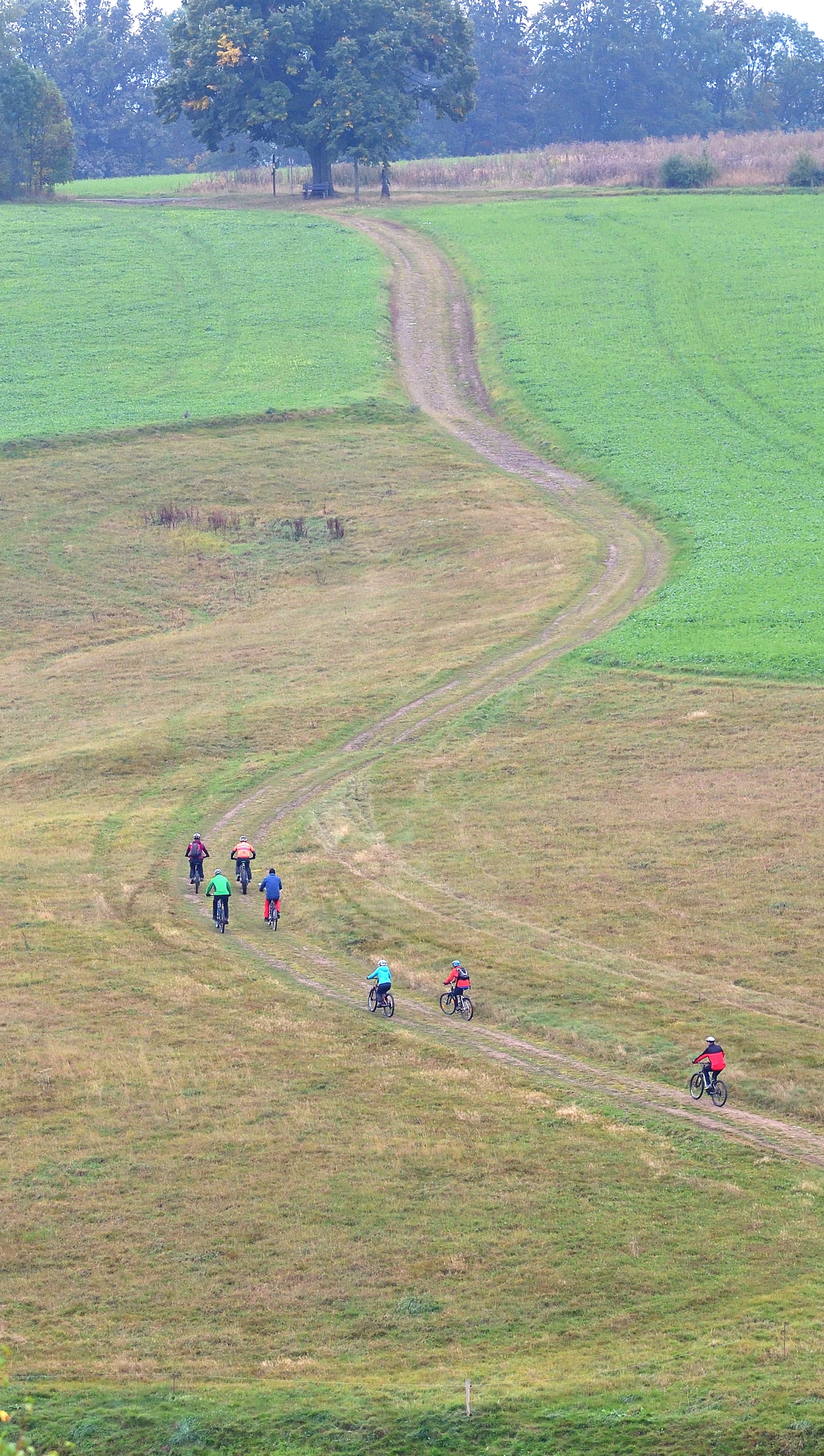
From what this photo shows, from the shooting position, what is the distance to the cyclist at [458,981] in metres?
30.8

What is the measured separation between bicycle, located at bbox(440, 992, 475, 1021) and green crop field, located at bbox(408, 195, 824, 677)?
20.7m

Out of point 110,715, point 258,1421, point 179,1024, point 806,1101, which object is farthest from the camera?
point 110,715

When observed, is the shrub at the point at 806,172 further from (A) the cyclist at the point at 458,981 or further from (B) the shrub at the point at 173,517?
(A) the cyclist at the point at 458,981

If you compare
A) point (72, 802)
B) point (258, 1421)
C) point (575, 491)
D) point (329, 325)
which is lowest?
point (258, 1421)

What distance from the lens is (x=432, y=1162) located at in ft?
85.3

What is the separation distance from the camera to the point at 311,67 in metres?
110

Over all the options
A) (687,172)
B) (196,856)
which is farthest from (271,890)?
(687,172)

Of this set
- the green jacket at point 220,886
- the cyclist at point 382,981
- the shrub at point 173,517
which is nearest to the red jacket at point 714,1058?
the cyclist at point 382,981

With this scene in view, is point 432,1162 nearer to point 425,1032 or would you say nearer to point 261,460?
point 425,1032

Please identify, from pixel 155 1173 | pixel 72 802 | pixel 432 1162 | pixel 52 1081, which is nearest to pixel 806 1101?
pixel 432 1162

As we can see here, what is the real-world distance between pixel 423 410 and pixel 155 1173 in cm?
5532

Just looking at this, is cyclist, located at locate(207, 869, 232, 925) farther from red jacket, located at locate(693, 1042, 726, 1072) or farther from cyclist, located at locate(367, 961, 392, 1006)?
red jacket, located at locate(693, 1042, 726, 1072)

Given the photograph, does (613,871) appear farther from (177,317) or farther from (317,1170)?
(177,317)

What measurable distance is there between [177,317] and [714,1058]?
72.7 meters
